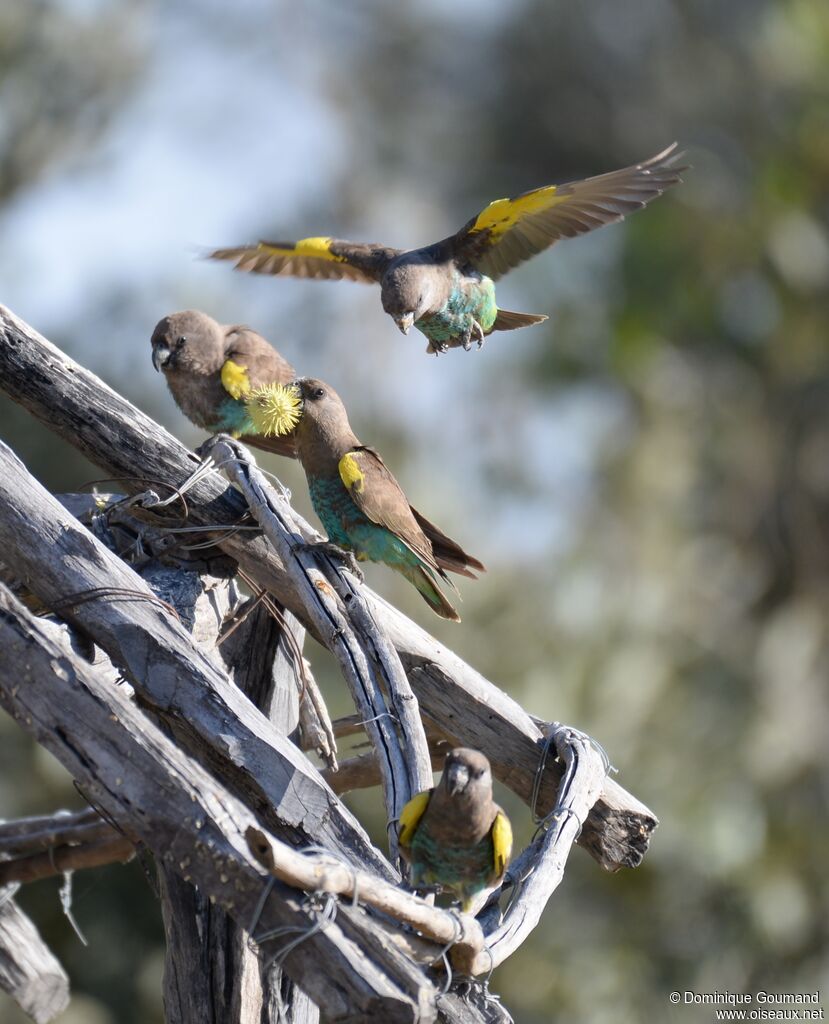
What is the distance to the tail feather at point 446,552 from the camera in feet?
13.9

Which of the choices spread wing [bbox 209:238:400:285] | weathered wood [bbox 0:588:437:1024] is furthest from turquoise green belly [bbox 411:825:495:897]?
spread wing [bbox 209:238:400:285]

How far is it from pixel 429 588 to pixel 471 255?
59.0 inches

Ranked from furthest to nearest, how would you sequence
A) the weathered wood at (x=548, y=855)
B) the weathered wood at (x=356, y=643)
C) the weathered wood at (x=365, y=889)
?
1. the weathered wood at (x=356, y=643)
2. the weathered wood at (x=548, y=855)
3. the weathered wood at (x=365, y=889)

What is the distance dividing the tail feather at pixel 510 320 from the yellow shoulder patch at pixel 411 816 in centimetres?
250

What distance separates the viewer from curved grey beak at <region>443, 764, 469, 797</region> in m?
3.02

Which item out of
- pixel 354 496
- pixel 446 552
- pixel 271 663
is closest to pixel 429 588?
pixel 446 552

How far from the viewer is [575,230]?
485 centimetres

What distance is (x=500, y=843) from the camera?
3.12 m

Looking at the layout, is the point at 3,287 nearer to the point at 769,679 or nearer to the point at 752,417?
the point at 769,679

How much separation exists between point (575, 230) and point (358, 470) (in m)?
1.49

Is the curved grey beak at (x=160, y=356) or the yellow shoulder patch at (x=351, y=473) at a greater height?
the curved grey beak at (x=160, y=356)

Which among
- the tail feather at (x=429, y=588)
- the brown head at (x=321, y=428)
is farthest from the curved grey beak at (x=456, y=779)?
the brown head at (x=321, y=428)

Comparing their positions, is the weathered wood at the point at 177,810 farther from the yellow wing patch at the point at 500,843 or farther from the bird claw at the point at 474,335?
the bird claw at the point at 474,335

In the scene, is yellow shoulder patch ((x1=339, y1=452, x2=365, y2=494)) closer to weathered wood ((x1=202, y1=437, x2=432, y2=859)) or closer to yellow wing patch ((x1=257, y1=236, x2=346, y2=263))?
weathered wood ((x1=202, y1=437, x2=432, y2=859))
